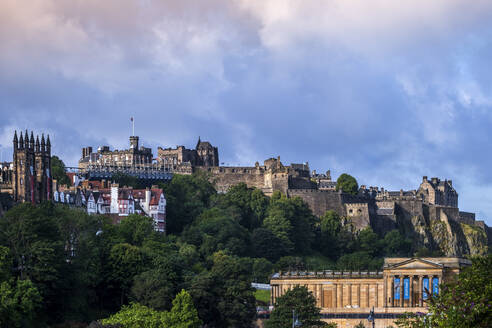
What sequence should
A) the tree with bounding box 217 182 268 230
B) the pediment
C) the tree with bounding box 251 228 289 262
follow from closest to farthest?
the pediment < the tree with bounding box 251 228 289 262 < the tree with bounding box 217 182 268 230

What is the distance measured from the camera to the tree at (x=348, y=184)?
623 feet

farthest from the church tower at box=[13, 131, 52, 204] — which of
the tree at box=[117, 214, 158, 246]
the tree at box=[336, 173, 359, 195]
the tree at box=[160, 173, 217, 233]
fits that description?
the tree at box=[336, 173, 359, 195]

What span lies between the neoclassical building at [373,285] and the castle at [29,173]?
93.5 ft

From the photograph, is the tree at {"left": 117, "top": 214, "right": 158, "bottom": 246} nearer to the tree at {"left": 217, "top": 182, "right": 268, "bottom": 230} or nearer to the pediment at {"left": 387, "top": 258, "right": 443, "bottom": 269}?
the pediment at {"left": 387, "top": 258, "right": 443, "bottom": 269}

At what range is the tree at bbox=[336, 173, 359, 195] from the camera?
190 m

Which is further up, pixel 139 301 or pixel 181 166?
pixel 181 166

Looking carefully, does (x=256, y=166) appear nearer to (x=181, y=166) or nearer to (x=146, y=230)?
(x=181, y=166)

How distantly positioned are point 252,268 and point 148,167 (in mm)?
42508

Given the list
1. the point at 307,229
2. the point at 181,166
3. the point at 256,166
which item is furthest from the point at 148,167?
the point at 307,229

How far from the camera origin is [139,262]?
11356 cm

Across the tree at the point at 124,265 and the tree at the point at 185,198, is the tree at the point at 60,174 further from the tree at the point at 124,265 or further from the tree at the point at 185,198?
the tree at the point at 124,265

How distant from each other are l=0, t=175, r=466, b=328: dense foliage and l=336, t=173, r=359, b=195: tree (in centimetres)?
2991

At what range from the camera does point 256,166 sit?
188 meters

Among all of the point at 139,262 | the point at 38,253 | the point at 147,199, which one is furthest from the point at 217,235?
the point at 38,253
